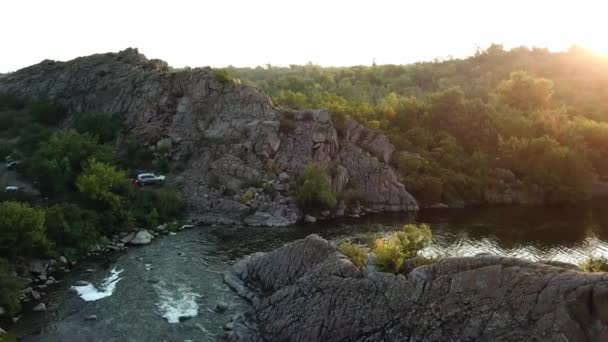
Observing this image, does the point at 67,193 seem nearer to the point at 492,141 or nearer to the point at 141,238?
the point at 141,238

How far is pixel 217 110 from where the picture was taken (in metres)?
73.1

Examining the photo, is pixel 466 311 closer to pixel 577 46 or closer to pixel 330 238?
pixel 330 238

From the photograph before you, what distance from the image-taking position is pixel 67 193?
183 feet

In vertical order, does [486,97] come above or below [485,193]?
above

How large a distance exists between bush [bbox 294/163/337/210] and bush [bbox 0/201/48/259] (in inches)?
1175

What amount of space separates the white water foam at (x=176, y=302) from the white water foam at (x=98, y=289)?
3633 mm

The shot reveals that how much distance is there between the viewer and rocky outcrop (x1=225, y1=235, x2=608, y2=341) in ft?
78.4

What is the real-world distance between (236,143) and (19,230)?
32182 mm

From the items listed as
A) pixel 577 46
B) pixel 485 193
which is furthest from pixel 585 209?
pixel 577 46

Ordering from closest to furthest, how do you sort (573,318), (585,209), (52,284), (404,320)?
1. (573,318)
2. (404,320)
3. (52,284)
4. (585,209)

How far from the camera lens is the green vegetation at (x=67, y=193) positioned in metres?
40.9

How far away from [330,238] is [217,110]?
2915 cm

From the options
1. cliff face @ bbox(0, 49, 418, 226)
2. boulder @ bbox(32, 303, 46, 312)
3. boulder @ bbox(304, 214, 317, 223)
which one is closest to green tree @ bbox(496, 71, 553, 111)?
cliff face @ bbox(0, 49, 418, 226)

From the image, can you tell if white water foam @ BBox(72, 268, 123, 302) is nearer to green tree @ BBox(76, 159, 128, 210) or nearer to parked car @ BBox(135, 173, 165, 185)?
green tree @ BBox(76, 159, 128, 210)
